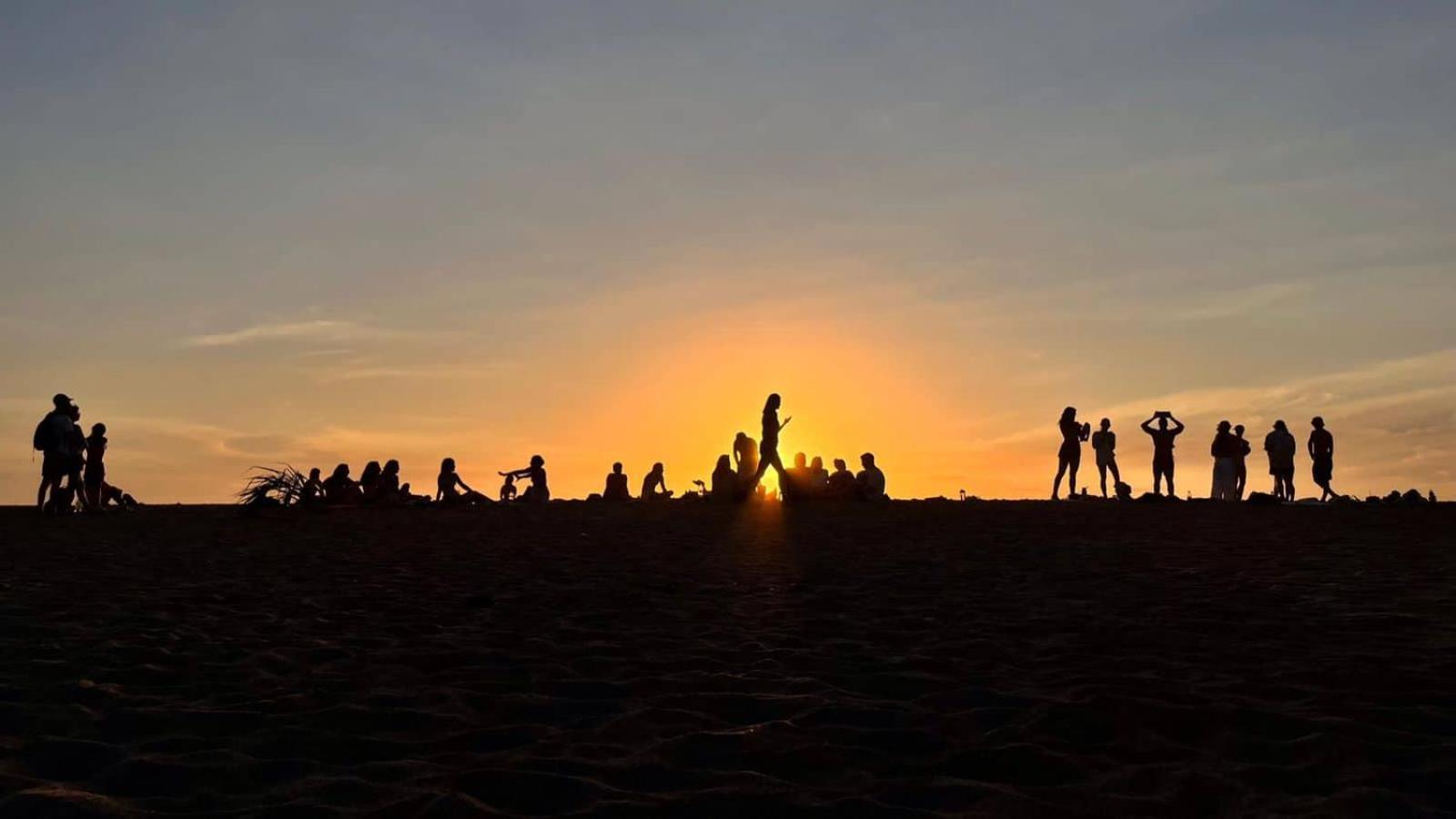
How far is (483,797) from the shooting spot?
475 centimetres

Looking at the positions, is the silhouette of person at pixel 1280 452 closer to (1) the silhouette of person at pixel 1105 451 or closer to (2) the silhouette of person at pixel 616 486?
(1) the silhouette of person at pixel 1105 451

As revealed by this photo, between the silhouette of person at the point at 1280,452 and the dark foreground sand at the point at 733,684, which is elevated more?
the silhouette of person at the point at 1280,452

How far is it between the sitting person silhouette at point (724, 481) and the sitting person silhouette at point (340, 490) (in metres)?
7.47

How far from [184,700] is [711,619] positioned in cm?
401

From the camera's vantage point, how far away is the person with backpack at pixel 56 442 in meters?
21.5

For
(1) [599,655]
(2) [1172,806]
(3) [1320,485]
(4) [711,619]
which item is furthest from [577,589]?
(3) [1320,485]

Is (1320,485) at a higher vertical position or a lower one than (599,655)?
higher

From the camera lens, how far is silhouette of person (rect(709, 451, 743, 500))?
25.4m

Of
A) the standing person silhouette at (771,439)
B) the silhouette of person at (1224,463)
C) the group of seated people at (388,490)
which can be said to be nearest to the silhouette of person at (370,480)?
the group of seated people at (388,490)

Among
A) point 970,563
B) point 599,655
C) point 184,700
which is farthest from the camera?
point 970,563

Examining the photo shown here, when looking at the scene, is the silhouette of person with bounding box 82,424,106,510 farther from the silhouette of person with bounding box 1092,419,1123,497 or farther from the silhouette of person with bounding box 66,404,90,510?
the silhouette of person with bounding box 1092,419,1123,497

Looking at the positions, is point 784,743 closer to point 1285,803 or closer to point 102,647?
point 1285,803

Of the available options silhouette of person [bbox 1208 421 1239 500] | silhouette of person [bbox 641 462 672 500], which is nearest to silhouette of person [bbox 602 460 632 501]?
silhouette of person [bbox 641 462 672 500]

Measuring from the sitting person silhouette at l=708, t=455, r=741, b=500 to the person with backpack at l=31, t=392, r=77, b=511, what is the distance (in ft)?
41.1
